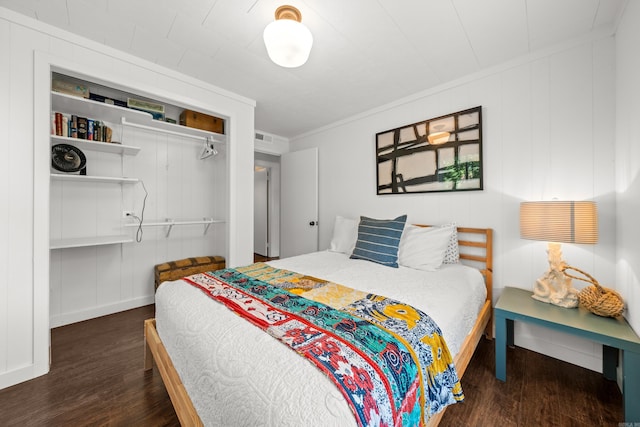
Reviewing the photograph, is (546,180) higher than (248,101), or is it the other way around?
(248,101)

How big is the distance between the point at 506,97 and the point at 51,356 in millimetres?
4243

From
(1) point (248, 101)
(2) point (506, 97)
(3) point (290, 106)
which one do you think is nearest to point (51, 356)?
(1) point (248, 101)

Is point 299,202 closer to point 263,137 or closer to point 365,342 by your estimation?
point 263,137

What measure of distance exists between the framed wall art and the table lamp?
62 centimetres

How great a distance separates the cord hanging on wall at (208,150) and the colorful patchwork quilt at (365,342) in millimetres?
1992

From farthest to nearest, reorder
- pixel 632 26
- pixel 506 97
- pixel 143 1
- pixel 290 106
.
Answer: pixel 290 106, pixel 506 97, pixel 143 1, pixel 632 26

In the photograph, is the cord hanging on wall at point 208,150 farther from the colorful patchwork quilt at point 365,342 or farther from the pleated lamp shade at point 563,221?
the pleated lamp shade at point 563,221

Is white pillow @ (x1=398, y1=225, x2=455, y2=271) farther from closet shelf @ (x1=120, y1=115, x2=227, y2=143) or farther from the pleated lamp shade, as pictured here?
closet shelf @ (x1=120, y1=115, x2=227, y2=143)

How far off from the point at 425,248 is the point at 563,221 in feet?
3.01

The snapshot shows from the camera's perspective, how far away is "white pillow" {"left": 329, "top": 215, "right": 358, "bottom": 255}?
288 cm

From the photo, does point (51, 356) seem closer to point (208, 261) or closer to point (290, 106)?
point (208, 261)

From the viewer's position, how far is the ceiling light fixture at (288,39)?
4.66 feet

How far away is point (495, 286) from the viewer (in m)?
2.24

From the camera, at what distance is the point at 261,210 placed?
5.88 meters
